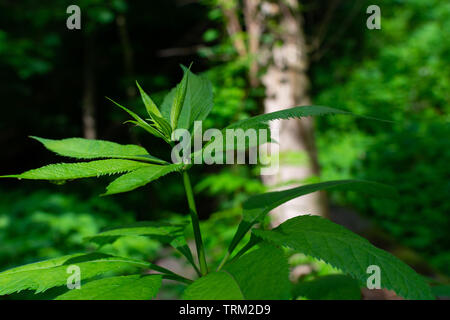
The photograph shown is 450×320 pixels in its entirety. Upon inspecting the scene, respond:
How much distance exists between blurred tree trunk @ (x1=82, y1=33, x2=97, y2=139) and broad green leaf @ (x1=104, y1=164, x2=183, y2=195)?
550cm

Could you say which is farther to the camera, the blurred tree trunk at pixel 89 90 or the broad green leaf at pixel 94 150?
the blurred tree trunk at pixel 89 90

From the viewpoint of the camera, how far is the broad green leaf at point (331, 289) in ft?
2.67

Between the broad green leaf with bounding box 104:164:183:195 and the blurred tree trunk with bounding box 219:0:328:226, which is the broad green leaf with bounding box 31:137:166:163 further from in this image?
the blurred tree trunk with bounding box 219:0:328:226

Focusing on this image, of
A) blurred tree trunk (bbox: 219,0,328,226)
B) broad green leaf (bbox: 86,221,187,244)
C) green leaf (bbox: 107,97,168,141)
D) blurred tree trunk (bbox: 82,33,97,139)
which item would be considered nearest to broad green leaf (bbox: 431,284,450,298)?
broad green leaf (bbox: 86,221,187,244)

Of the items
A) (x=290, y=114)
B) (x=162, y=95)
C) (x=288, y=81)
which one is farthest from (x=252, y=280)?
(x=162, y=95)

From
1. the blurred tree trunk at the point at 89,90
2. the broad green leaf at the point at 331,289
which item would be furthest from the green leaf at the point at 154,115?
the blurred tree trunk at the point at 89,90

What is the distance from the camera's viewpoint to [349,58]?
26.3 feet

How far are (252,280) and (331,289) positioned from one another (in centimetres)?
41

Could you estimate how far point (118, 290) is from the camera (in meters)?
0.56

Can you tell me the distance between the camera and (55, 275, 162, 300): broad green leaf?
535 millimetres

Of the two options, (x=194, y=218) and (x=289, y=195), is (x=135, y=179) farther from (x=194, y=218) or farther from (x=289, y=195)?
(x=289, y=195)

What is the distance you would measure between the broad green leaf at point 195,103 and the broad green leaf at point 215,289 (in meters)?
0.32

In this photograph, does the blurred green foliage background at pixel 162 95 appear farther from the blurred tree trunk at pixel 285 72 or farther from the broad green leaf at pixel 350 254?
the broad green leaf at pixel 350 254
